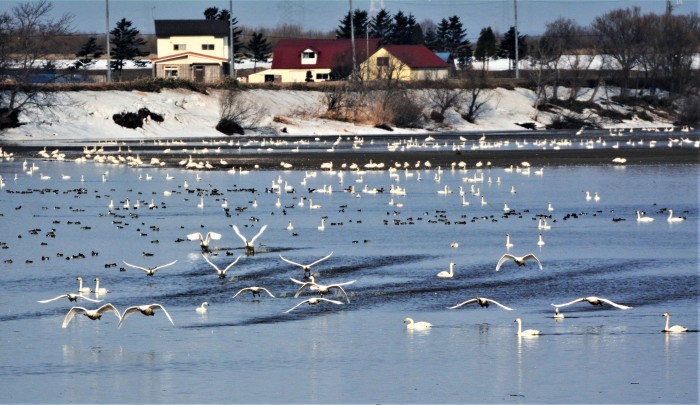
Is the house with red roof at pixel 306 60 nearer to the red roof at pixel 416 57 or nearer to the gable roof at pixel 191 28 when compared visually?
the red roof at pixel 416 57

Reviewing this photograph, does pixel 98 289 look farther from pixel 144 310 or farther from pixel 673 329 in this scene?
pixel 673 329

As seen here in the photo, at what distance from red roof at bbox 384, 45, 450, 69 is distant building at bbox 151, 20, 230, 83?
14.1 meters

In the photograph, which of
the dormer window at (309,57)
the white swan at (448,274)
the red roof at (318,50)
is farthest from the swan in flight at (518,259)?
the dormer window at (309,57)

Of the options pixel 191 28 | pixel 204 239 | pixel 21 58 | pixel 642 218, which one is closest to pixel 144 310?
pixel 204 239

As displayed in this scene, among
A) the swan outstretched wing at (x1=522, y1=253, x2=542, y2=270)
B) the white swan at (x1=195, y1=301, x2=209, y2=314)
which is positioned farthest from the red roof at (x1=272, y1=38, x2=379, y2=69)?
the white swan at (x1=195, y1=301, x2=209, y2=314)

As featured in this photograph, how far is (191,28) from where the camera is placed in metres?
106

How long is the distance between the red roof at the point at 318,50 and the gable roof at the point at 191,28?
627 cm

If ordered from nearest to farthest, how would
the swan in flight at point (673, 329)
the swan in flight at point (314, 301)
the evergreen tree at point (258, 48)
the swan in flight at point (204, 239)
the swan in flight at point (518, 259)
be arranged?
the swan in flight at point (673, 329) → the swan in flight at point (314, 301) → the swan in flight at point (518, 259) → the swan in flight at point (204, 239) → the evergreen tree at point (258, 48)

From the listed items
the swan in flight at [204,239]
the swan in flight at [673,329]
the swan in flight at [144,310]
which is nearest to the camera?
the swan in flight at [673,329]

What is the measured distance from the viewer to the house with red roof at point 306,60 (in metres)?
108

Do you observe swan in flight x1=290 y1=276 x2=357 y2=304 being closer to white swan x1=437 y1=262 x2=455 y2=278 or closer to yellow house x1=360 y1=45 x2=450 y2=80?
white swan x1=437 y1=262 x2=455 y2=278

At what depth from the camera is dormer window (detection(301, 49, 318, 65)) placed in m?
109

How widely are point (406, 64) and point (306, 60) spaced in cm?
920

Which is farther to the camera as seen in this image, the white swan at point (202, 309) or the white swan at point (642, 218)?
the white swan at point (642, 218)
